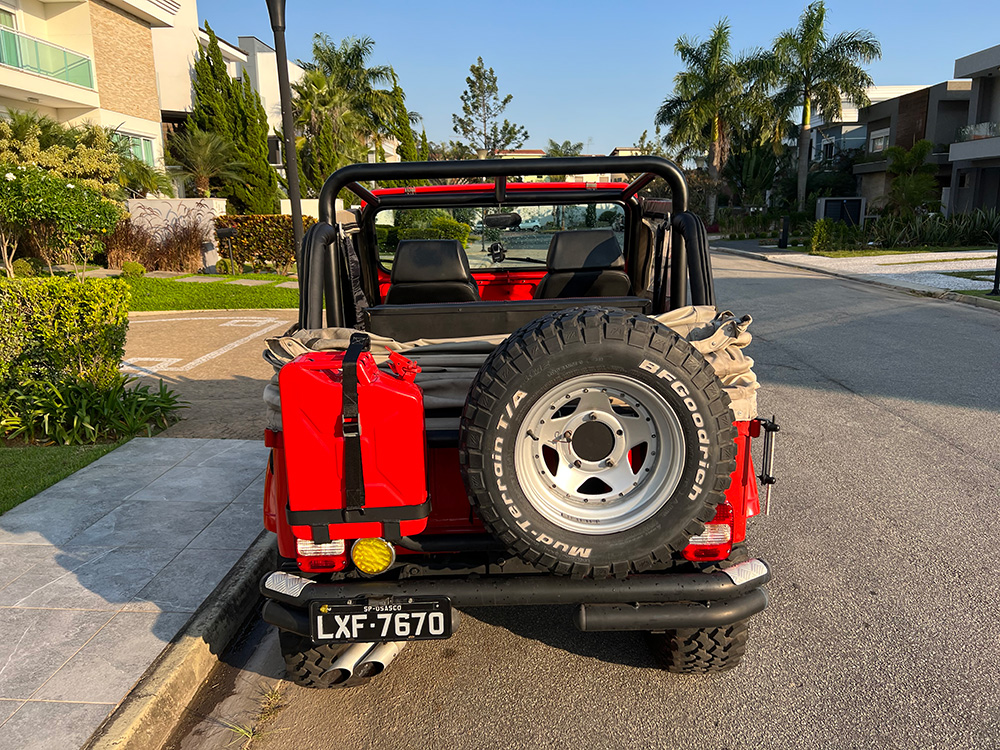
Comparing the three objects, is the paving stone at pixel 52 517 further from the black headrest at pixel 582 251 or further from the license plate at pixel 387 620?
the black headrest at pixel 582 251

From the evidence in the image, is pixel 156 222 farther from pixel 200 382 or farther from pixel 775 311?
pixel 775 311

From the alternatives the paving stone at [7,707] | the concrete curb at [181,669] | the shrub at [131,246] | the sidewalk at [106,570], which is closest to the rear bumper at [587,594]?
the concrete curb at [181,669]

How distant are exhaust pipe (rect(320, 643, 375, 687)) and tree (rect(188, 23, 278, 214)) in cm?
2818

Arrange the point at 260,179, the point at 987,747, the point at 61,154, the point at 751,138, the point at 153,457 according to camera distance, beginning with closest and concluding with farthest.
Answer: the point at 987,747 < the point at 153,457 < the point at 61,154 < the point at 260,179 < the point at 751,138

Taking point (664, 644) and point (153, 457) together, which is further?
point (153, 457)

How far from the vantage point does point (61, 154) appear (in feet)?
65.2

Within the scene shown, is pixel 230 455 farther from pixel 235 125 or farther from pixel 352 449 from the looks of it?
pixel 235 125

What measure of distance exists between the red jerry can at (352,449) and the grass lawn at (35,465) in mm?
3432

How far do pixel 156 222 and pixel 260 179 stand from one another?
9.02 meters

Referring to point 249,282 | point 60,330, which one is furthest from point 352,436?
point 249,282

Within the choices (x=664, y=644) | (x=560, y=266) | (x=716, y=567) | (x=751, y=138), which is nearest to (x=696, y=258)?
(x=560, y=266)

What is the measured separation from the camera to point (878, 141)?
44.2 meters

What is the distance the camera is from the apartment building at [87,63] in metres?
22.0

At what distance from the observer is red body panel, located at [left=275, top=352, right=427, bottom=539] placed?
2.22 metres
